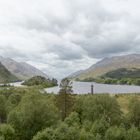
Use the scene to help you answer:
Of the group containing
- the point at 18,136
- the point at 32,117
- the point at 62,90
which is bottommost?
the point at 18,136

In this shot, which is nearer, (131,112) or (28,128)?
(28,128)

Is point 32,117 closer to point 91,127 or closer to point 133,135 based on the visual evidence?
point 91,127

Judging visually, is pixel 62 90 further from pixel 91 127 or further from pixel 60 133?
pixel 60 133

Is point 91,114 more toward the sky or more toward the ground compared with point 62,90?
more toward the ground

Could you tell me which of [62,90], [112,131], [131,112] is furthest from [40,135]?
[62,90]

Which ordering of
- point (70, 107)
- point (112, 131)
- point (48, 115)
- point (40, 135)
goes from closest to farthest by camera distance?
point (40, 135) → point (112, 131) → point (48, 115) → point (70, 107)

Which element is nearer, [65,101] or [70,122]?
[70,122]

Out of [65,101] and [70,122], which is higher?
[65,101]

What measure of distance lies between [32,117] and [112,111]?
29067 millimetres

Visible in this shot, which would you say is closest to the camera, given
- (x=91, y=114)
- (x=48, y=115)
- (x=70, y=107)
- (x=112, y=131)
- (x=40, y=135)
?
(x=40, y=135)

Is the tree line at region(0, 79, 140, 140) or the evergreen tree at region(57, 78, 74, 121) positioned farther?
the evergreen tree at region(57, 78, 74, 121)

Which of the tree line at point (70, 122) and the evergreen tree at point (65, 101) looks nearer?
the tree line at point (70, 122)

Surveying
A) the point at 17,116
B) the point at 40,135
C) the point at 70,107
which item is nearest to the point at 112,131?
the point at 40,135

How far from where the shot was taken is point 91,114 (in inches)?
3671
